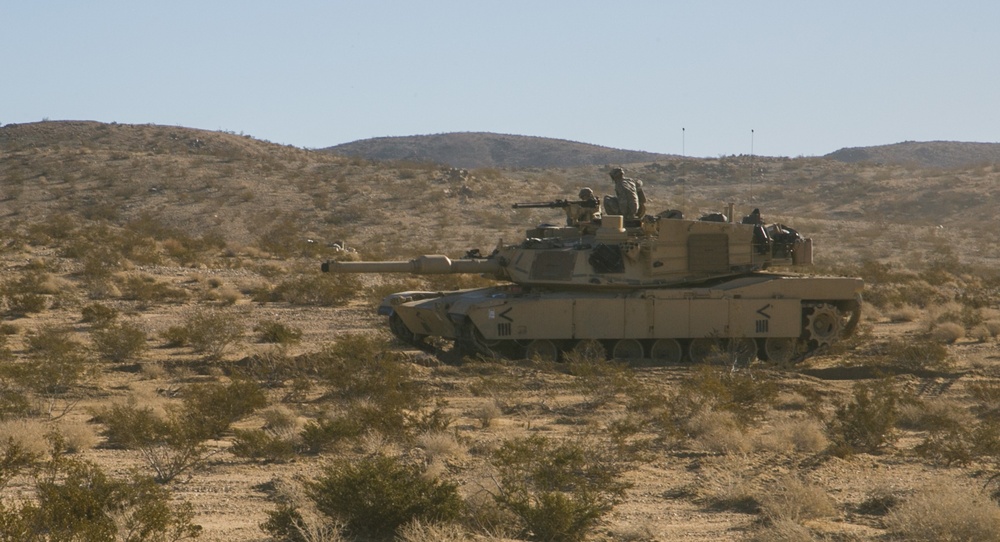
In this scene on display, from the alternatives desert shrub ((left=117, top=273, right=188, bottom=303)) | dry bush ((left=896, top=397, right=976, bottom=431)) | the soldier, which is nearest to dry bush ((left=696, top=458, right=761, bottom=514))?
dry bush ((left=896, top=397, right=976, bottom=431))

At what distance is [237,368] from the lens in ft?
52.2

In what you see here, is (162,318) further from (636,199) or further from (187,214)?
(187,214)

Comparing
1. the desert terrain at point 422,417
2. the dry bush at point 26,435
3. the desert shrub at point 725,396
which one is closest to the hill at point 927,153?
the desert terrain at point 422,417

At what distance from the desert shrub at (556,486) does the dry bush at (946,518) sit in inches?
78.1

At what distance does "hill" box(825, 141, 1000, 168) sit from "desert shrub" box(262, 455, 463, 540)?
10584 cm

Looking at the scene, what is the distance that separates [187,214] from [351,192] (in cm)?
707

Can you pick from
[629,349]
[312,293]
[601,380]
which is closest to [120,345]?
[601,380]

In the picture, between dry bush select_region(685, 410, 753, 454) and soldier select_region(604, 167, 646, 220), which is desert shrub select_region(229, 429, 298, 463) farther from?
soldier select_region(604, 167, 646, 220)

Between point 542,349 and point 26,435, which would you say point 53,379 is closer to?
point 26,435

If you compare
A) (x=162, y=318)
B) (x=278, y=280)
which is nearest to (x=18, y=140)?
(x=278, y=280)

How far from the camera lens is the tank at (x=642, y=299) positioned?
56.1 feet

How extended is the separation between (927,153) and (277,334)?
105041 millimetres

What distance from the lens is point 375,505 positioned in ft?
24.2

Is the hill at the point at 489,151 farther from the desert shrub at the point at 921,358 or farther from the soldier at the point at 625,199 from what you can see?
the desert shrub at the point at 921,358
